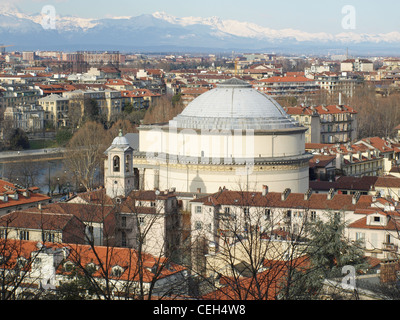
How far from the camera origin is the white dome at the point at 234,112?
18.6m

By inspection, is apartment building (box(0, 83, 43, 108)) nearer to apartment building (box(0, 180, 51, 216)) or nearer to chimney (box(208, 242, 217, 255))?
apartment building (box(0, 180, 51, 216))

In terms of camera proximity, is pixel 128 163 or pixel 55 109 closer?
pixel 128 163

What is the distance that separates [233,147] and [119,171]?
270cm

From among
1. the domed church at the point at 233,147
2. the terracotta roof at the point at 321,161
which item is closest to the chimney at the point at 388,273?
the domed church at the point at 233,147

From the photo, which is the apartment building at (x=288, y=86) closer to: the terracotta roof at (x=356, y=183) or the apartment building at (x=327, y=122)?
the apartment building at (x=327, y=122)

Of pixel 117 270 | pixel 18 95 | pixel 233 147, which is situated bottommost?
pixel 18 95

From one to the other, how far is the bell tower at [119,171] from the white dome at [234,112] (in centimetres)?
242

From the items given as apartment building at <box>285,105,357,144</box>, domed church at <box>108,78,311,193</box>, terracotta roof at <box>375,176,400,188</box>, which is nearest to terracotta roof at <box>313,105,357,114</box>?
apartment building at <box>285,105,357,144</box>

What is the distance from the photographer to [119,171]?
16.7 meters

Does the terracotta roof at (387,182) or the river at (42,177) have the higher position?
the terracotta roof at (387,182)

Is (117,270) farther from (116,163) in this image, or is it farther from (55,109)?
(55,109)

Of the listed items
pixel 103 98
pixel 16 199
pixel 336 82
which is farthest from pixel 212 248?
pixel 336 82

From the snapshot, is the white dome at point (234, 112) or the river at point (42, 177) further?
the river at point (42, 177)
